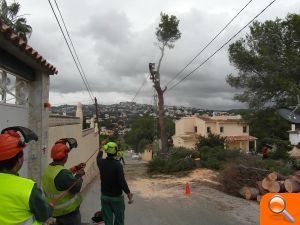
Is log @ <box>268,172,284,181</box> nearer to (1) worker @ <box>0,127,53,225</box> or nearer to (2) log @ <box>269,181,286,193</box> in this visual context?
(2) log @ <box>269,181,286,193</box>

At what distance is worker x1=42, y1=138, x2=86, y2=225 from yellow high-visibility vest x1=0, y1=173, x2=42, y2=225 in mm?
2337

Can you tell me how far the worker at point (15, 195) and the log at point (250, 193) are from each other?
1169 centimetres

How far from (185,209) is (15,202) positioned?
9.45m

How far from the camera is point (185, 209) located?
12.1m

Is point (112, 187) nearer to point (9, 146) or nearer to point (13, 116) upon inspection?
point (13, 116)

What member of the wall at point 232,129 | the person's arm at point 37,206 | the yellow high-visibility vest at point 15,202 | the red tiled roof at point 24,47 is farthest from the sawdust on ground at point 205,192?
the wall at point 232,129

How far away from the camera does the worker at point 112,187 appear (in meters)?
7.36

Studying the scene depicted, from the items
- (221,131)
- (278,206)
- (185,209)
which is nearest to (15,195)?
(278,206)

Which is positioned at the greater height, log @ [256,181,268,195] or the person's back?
the person's back

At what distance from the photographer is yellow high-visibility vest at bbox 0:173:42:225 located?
3.02m

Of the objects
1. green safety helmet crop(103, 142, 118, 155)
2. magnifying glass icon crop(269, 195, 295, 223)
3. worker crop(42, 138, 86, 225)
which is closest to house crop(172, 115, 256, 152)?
green safety helmet crop(103, 142, 118, 155)

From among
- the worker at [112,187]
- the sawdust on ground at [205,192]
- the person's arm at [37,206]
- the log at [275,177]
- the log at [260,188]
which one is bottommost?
the sawdust on ground at [205,192]

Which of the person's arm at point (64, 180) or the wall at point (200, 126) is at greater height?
the wall at point (200, 126)

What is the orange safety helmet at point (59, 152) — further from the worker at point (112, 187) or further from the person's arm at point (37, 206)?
the person's arm at point (37, 206)
